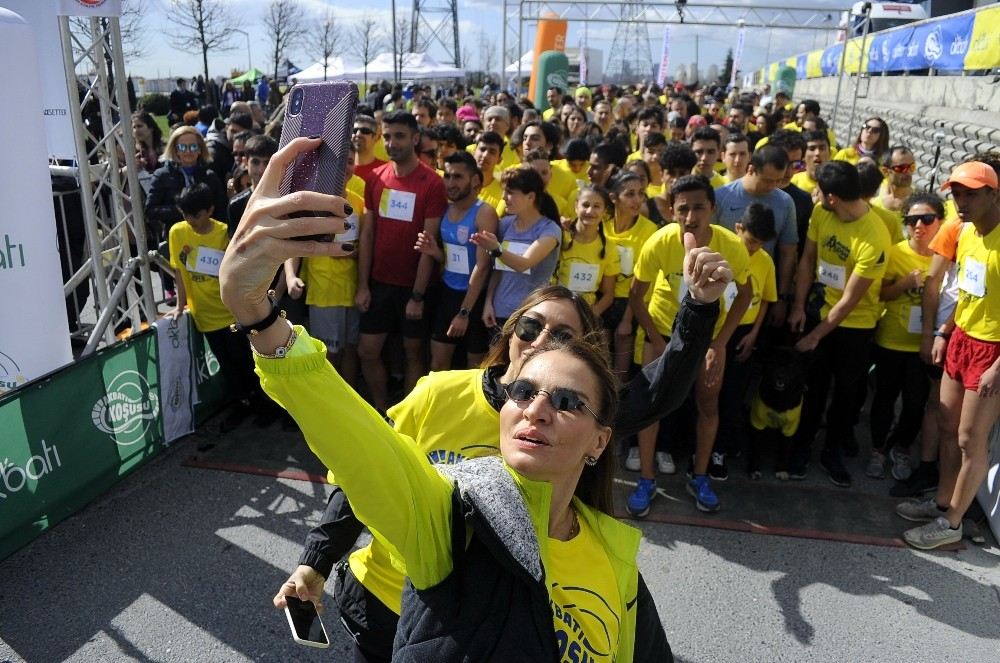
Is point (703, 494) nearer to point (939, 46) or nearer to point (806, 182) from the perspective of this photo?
point (806, 182)

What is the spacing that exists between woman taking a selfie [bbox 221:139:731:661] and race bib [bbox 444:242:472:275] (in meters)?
3.32

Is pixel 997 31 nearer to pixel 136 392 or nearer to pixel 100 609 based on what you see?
pixel 136 392

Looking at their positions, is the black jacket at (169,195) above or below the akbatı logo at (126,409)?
above

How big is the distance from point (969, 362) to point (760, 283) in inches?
46.0

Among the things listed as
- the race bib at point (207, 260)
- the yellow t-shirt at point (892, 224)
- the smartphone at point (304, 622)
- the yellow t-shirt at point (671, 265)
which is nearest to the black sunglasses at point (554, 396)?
the smartphone at point (304, 622)

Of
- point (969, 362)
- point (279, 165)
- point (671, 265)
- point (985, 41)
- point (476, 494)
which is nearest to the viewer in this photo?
point (279, 165)

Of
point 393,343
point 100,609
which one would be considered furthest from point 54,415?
point 393,343

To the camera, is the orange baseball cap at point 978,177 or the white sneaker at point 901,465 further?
the white sneaker at point 901,465

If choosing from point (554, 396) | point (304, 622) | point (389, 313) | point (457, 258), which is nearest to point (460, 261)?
point (457, 258)

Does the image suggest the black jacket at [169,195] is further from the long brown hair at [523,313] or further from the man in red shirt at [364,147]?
the long brown hair at [523,313]

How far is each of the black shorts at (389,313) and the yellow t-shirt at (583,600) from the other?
12.2ft

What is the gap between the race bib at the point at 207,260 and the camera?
16.6ft

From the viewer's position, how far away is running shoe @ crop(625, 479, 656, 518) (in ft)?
14.5

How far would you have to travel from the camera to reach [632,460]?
4.96m
